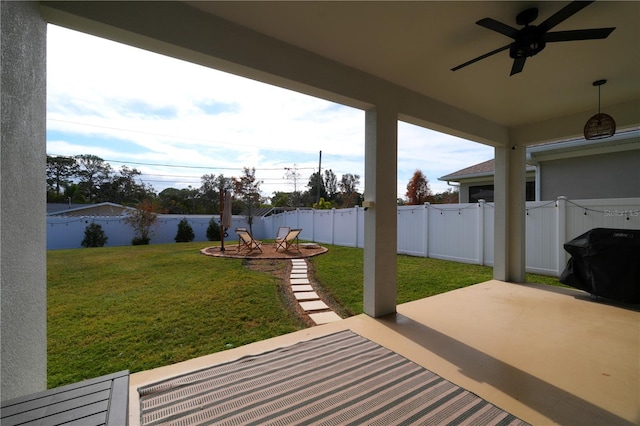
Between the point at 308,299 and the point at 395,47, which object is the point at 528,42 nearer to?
the point at 395,47

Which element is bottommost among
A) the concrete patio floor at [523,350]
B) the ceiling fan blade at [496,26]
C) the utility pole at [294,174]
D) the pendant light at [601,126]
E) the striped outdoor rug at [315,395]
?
the concrete patio floor at [523,350]

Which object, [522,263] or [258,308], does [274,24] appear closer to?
[258,308]

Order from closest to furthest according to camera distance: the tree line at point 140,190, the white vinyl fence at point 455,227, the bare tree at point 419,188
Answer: the white vinyl fence at point 455,227 → the tree line at point 140,190 → the bare tree at point 419,188

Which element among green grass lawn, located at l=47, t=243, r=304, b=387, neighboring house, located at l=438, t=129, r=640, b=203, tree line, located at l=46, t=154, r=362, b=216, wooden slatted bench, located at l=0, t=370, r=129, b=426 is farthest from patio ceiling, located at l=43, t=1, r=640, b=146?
tree line, located at l=46, t=154, r=362, b=216

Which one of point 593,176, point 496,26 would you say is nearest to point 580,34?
point 496,26

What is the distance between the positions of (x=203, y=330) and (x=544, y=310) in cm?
408

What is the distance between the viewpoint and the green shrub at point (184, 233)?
40.5ft

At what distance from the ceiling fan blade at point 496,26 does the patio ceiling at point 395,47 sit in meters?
0.17

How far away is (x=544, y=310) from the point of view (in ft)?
10.9

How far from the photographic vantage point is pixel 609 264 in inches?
137

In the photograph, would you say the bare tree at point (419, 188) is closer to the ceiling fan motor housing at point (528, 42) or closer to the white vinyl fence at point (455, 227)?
the white vinyl fence at point (455, 227)

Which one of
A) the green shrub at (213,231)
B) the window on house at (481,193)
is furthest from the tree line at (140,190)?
the window on house at (481,193)

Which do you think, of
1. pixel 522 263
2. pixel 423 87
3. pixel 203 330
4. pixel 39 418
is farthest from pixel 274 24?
pixel 522 263

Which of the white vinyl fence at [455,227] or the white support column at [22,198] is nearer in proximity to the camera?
the white support column at [22,198]
